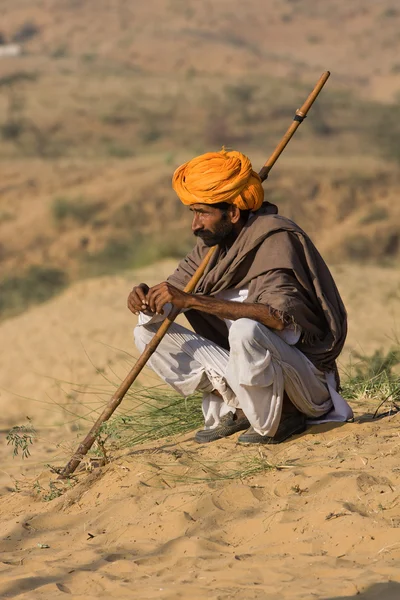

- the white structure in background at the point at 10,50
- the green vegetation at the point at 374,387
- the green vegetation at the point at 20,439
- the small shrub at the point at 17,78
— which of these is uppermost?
the green vegetation at the point at 20,439

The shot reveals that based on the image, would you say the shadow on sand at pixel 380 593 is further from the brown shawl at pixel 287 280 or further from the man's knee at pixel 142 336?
the man's knee at pixel 142 336

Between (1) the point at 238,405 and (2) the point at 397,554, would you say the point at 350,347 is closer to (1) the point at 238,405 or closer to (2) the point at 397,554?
(1) the point at 238,405

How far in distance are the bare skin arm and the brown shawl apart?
0.05 metres

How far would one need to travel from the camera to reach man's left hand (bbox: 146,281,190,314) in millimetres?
4180

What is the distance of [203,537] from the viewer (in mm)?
3641

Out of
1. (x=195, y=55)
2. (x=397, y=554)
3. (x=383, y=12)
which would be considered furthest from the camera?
(x=383, y=12)

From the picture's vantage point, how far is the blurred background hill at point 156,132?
16984 millimetres

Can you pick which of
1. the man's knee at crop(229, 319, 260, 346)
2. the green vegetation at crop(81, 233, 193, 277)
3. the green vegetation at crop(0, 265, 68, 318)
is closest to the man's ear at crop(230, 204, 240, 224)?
the man's knee at crop(229, 319, 260, 346)

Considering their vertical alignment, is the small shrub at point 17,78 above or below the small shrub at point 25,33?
above

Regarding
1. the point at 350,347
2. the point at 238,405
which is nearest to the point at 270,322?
the point at 238,405

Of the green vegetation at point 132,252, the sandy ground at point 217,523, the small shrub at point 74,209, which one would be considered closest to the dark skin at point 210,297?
the sandy ground at point 217,523

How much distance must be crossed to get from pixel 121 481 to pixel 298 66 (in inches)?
1528

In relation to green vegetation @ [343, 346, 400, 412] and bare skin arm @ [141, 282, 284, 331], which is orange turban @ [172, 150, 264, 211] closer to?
bare skin arm @ [141, 282, 284, 331]

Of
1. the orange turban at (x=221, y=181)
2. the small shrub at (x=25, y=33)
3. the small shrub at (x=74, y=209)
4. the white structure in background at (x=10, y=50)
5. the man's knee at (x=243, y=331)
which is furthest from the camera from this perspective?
the small shrub at (x=25, y=33)
